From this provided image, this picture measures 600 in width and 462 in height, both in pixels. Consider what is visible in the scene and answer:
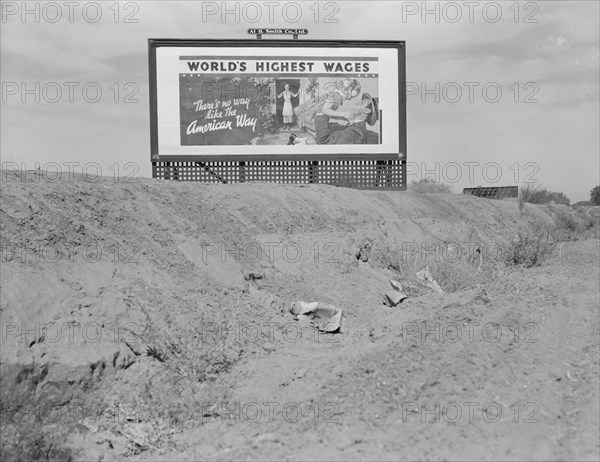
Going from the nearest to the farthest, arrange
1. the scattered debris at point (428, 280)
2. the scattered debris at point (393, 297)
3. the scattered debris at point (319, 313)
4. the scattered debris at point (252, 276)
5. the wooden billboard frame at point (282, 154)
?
1. the scattered debris at point (319, 313)
2. the scattered debris at point (252, 276)
3. the scattered debris at point (393, 297)
4. the scattered debris at point (428, 280)
5. the wooden billboard frame at point (282, 154)

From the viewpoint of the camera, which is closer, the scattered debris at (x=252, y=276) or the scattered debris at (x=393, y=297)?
the scattered debris at (x=252, y=276)

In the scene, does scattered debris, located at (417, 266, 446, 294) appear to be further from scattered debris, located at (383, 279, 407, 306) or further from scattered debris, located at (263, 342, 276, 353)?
scattered debris, located at (263, 342, 276, 353)

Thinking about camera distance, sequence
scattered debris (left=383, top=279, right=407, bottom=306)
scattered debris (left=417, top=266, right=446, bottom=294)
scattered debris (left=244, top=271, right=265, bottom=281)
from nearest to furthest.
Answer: scattered debris (left=244, top=271, right=265, bottom=281)
scattered debris (left=383, top=279, right=407, bottom=306)
scattered debris (left=417, top=266, right=446, bottom=294)

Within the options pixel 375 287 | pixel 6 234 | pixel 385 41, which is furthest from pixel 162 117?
pixel 6 234

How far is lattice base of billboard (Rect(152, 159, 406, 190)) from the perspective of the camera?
54.0 feet

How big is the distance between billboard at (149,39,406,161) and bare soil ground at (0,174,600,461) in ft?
20.3

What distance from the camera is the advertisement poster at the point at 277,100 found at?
16.4m

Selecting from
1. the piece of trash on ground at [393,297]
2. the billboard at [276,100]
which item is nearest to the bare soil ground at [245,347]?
the piece of trash on ground at [393,297]

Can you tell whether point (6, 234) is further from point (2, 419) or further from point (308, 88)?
point (308, 88)

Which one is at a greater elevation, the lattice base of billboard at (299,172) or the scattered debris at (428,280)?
the lattice base of billboard at (299,172)

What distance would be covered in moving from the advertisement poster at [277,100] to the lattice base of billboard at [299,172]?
12.6 inches

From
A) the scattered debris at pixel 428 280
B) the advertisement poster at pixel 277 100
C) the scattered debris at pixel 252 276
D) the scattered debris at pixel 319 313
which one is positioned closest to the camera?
the scattered debris at pixel 319 313

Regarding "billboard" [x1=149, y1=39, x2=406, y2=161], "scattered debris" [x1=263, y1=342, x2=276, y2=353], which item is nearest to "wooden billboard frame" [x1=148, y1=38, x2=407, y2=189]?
"billboard" [x1=149, y1=39, x2=406, y2=161]

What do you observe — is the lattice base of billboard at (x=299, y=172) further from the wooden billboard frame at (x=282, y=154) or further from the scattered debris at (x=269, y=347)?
the scattered debris at (x=269, y=347)
